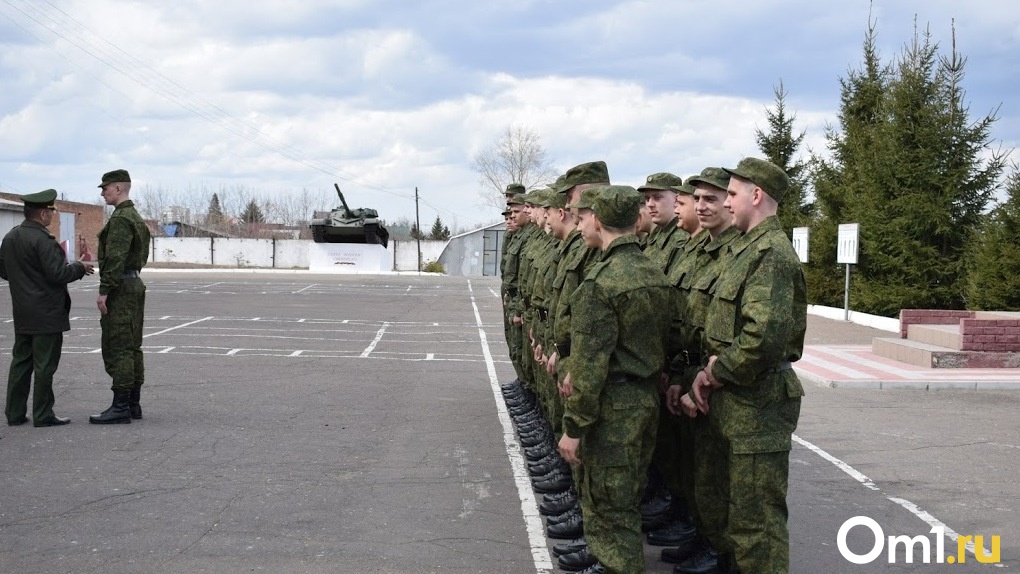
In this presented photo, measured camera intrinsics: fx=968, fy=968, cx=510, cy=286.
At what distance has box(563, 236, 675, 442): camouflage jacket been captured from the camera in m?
4.39

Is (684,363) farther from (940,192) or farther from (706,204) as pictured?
(940,192)

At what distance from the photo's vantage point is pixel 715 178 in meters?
5.27

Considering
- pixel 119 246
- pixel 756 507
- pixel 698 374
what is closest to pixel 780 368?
pixel 698 374

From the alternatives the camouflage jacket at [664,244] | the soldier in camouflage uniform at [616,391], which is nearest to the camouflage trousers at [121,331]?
the camouflage jacket at [664,244]

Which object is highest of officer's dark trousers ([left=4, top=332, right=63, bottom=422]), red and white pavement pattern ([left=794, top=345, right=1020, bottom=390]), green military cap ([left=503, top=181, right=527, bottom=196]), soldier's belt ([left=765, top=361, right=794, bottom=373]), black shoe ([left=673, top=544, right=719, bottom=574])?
green military cap ([left=503, top=181, right=527, bottom=196])

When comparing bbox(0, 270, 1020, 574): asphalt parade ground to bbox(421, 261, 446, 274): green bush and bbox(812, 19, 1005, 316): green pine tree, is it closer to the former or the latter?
bbox(812, 19, 1005, 316): green pine tree

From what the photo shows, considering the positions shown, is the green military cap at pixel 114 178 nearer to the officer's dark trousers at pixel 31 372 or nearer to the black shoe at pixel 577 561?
the officer's dark trousers at pixel 31 372

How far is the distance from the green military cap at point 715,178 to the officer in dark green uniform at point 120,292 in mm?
5423

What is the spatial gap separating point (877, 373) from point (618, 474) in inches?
389

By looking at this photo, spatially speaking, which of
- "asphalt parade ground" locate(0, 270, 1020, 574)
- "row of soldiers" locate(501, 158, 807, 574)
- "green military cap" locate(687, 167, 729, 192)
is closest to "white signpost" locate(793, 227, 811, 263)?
"asphalt parade ground" locate(0, 270, 1020, 574)

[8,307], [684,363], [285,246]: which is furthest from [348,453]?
[285,246]

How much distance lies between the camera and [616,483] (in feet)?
14.7

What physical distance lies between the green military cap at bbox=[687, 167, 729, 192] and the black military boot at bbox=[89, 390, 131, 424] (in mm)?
5820

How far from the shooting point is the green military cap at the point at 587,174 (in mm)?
6828
